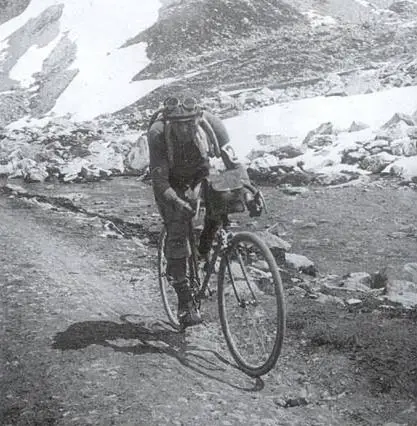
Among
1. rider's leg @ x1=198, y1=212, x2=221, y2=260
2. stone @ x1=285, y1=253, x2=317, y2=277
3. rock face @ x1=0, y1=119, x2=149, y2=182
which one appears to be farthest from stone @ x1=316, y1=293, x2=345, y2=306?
rock face @ x1=0, y1=119, x2=149, y2=182

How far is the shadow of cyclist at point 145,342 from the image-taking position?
3715mm

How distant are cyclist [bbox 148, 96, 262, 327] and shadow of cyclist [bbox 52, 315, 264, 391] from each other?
434 mm

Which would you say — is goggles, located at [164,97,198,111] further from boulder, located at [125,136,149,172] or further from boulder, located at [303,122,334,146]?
boulder, located at [125,136,149,172]

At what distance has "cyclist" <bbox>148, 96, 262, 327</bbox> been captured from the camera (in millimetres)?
3654

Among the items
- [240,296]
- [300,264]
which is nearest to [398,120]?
[300,264]

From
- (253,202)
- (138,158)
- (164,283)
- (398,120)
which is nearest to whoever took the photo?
(253,202)

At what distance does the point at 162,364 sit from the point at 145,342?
1.36 feet

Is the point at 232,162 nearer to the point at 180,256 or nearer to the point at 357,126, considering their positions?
the point at 180,256

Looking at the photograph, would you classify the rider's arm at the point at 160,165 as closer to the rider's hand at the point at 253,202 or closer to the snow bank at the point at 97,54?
the rider's hand at the point at 253,202

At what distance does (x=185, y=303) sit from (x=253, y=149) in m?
9.40

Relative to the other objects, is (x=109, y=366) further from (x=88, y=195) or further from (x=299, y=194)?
(x=88, y=195)

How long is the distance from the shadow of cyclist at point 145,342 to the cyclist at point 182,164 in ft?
1.42

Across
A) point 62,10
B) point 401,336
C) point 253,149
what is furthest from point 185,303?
point 62,10

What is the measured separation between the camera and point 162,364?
3.71m
